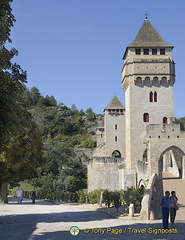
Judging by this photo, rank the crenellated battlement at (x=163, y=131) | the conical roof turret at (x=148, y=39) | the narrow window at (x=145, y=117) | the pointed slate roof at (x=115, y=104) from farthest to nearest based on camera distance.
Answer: the pointed slate roof at (x=115, y=104), the conical roof turret at (x=148, y=39), the narrow window at (x=145, y=117), the crenellated battlement at (x=163, y=131)

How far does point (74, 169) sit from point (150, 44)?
35622mm

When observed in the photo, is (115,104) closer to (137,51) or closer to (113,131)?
(113,131)

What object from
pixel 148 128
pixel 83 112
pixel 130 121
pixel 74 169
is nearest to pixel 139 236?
pixel 148 128

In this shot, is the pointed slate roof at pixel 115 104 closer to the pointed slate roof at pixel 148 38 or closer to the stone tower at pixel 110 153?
the stone tower at pixel 110 153

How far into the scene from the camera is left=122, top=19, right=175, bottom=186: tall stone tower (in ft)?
115

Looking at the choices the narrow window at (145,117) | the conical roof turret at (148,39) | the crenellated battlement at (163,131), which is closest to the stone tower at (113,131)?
the narrow window at (145,117)

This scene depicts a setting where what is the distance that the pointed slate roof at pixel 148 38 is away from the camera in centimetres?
3619

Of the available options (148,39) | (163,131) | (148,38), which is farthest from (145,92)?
(163,131)

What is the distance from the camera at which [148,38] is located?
37.3m

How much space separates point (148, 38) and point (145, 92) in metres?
6.09

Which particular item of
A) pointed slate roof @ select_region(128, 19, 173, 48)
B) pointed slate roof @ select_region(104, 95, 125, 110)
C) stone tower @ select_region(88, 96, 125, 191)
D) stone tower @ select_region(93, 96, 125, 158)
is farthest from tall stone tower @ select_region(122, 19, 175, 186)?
pointed slate roof @ select_region(104, 95, 125, 110)

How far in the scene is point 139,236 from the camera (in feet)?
31.3

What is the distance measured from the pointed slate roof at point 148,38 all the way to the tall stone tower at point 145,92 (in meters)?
0.43

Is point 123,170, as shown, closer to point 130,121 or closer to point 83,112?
point 130,121
